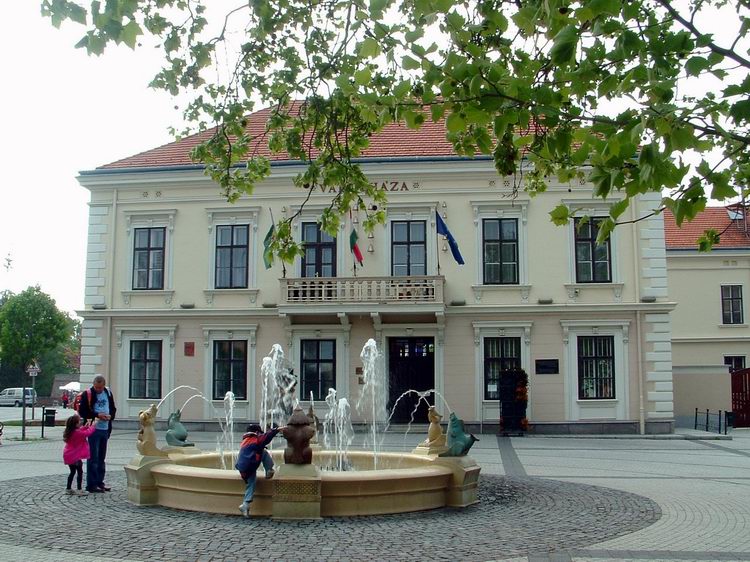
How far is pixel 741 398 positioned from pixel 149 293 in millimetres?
22441

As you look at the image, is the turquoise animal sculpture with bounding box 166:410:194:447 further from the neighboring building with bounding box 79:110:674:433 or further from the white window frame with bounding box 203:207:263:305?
the white window frame with bounding box 203:207:263:305

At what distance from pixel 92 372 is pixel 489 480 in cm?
1881

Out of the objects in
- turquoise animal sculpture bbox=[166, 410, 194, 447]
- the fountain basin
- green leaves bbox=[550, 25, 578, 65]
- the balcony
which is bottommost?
the fountain basin

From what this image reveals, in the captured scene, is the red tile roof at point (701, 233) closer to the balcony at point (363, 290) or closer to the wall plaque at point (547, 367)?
the wall plaque at point (547, 367)

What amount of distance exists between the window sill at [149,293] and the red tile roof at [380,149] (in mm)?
4492

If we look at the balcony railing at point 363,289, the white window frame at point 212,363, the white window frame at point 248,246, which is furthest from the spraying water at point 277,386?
the white window frame at point 248,246

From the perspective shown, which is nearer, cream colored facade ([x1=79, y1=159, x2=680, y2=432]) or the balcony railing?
the balcony railing

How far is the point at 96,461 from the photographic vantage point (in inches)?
499

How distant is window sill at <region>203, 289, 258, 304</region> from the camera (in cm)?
2806

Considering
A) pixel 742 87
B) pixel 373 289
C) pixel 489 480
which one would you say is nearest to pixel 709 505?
pixel 489 480

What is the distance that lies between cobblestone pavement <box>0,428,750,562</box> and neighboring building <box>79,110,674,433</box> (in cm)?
1148

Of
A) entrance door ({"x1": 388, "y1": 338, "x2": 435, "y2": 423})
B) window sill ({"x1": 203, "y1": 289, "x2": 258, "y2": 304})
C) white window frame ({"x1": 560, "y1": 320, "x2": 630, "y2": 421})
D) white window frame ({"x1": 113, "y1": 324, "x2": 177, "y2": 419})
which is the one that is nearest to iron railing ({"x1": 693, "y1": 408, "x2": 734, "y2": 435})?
white window frame ({"x1": 560, "y1": 320, "x2": 630, "y2": 421})

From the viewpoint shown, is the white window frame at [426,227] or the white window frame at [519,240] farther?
the white window frame at [426,227]

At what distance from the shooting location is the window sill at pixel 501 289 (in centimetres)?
2714
